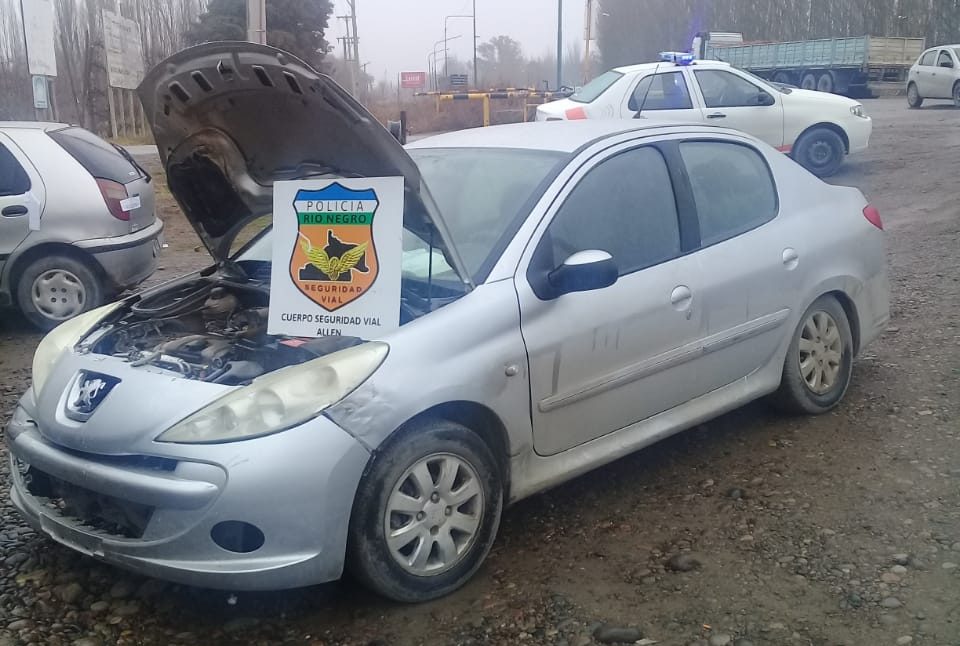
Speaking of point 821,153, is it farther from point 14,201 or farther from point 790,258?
point 14,201

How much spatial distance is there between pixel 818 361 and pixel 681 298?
117cm

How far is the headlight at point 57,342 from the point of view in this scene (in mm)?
3514

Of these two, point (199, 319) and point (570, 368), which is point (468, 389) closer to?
point (570, 368)

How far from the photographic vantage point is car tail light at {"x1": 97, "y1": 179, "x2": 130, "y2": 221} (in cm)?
699

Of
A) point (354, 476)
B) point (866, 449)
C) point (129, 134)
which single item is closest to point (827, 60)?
point (129, 134)

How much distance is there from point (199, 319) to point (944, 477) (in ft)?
10.6

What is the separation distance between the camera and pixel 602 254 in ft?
11.3

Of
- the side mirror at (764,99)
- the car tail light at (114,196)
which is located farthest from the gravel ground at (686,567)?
the side mirror at (764,99)

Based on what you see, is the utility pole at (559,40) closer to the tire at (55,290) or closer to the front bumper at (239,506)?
the tire at (55,290)

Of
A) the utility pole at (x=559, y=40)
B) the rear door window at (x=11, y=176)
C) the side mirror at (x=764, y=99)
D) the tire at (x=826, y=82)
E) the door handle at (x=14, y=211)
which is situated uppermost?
the utility pole at (x=559, y=40)

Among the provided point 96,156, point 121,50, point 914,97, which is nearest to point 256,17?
point 96,156

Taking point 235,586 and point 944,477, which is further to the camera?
point 944,477

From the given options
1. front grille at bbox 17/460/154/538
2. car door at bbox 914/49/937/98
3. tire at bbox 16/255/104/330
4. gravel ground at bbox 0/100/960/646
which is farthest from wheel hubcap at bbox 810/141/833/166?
car door at bbox 914/49/937/98

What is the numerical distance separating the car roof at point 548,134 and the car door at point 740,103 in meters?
7.82
